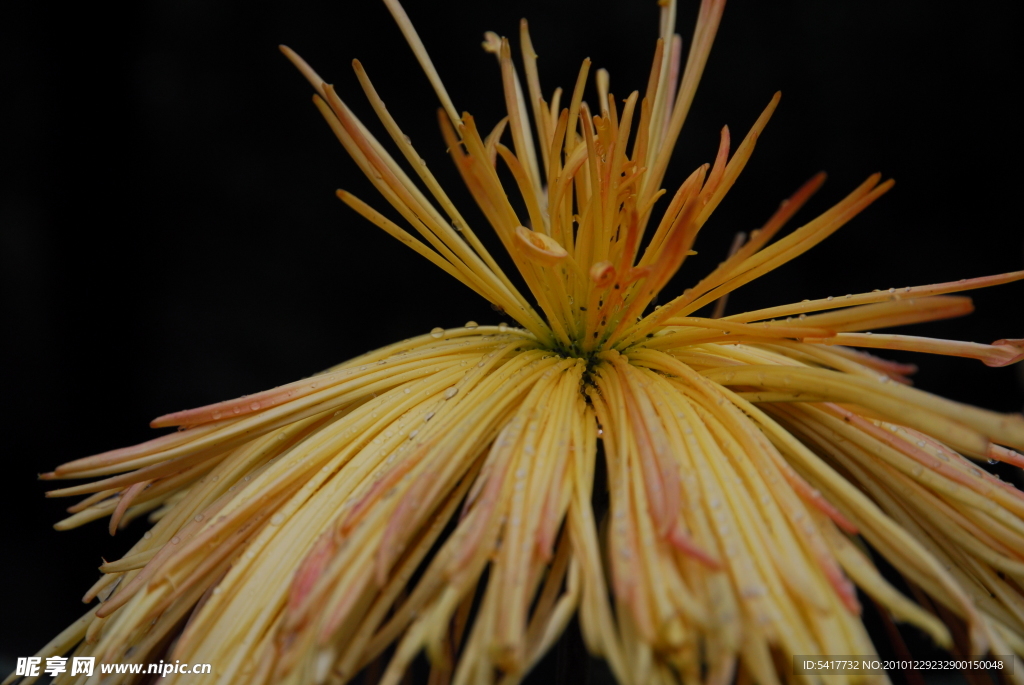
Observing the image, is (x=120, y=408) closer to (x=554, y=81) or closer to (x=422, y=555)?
(x=554, y=81)

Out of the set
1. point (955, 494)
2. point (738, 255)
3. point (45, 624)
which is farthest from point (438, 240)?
point (45, 624)

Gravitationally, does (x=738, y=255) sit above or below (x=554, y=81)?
below

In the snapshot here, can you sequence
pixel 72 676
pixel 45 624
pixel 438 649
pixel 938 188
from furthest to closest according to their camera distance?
pixel 45 624
pixel 938 188
pixel 72 676
pixel 438 649

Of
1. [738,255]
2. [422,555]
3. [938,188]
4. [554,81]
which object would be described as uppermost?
[554,81]

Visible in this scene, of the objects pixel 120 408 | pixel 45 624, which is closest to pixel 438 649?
pixel 120 408

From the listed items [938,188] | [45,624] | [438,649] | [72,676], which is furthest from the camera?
[45,624]

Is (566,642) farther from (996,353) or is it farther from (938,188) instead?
(938,188)

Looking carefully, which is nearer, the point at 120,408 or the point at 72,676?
the point at 72,676
